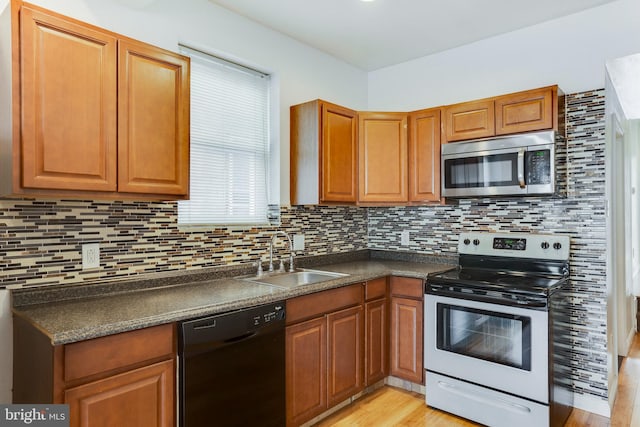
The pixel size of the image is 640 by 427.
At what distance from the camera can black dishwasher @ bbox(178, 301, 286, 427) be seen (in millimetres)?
1755

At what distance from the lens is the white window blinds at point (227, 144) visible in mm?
2619

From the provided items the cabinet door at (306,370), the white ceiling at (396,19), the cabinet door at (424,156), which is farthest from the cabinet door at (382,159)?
the cabinet door at (306,370)

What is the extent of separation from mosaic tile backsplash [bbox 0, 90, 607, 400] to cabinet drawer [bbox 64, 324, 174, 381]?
63cm

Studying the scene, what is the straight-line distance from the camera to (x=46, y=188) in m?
1.62

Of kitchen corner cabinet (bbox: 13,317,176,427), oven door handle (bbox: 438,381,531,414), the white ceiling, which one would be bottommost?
oven door handle (bbox: 438,381,531,414)

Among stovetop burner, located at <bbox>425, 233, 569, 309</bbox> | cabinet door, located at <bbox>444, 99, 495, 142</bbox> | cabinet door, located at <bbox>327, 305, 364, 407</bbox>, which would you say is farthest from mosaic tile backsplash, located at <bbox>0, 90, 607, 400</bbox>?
cabinet door, located at <bbox>327, 305, 364, 407</bbox>

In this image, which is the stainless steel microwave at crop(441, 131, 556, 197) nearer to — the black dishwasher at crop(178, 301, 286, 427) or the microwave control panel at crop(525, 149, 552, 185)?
the microwave control panel at crop(525, 149, 552, 185)

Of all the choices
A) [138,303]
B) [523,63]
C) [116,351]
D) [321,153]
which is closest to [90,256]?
[138,303]

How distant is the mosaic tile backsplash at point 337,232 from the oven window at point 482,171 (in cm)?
32

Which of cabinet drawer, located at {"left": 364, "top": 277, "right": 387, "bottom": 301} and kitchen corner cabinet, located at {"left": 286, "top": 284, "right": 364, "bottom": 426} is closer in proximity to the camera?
kitchen corner cabinet, located at {"left": 286, "top": 284, "right": 364, "bottom": 426}

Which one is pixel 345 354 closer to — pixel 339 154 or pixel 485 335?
pixel 485 335

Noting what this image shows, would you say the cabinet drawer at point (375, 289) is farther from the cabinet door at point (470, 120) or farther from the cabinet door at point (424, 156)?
the cabinet door at point (470, 120)

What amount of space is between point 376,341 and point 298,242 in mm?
944

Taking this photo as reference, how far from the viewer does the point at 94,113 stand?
1.75 meters
